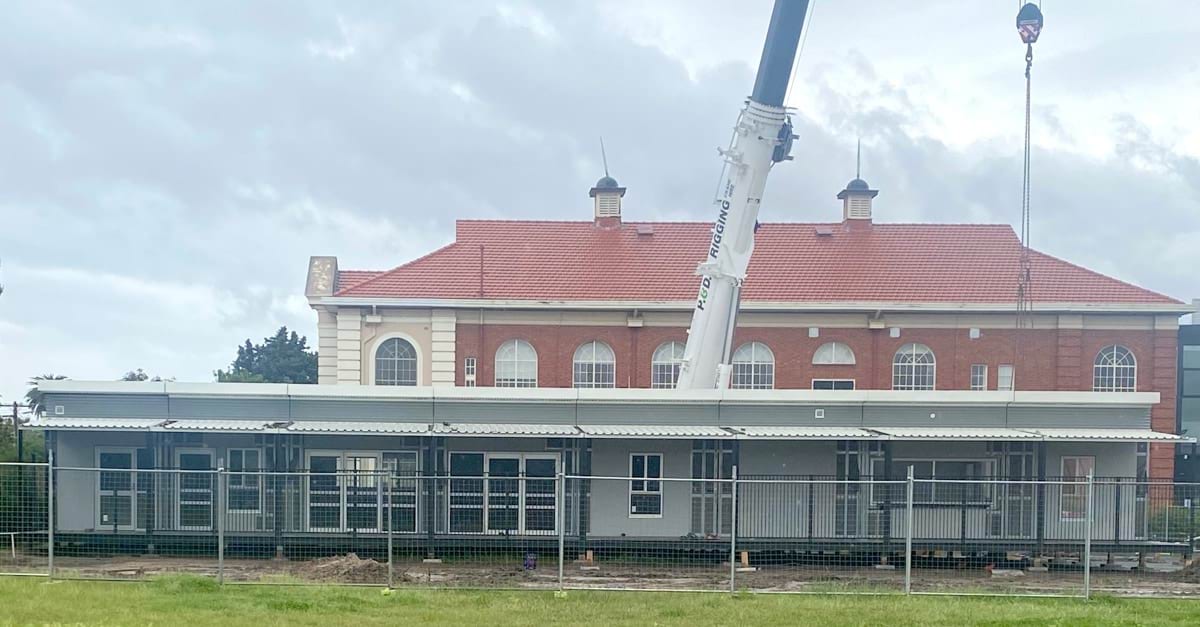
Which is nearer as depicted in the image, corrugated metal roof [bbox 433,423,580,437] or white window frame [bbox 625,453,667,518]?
corrugated metal roof [bbox 433,423,580,437]

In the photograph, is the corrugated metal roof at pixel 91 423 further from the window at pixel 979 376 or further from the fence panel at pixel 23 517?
the window at pixel 979 376

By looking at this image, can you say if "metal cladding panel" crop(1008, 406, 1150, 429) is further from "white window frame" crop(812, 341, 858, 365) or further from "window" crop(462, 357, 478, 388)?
"window" crop(462, 357, 478, 388)

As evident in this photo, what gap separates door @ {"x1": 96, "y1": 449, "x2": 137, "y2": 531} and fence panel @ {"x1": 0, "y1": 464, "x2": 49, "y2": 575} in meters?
1.31

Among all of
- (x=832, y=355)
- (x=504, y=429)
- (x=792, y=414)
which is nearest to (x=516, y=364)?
(x=832, y=355)

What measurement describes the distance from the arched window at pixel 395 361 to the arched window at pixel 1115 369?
2151 centimetres

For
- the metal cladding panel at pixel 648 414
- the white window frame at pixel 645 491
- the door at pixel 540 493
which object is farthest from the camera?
the white window frame at pixel 645 491

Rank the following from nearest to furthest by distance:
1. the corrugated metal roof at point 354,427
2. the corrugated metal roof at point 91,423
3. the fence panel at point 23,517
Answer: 1. the fence panel at point 23,517
2. the corrugated metal roof at point 91,423
3. the corrugated metal roof at point 354,427

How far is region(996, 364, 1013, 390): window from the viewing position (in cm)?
3444

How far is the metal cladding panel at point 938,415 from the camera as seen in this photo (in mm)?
21922

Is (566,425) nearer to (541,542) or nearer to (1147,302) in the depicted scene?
(541,542)

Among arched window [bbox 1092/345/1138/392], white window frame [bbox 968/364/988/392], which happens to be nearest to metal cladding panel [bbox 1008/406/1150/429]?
white window frame [bbox 968/364/988/392]

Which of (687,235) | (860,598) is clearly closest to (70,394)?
(860,598)

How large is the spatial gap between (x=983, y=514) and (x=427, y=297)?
18.5 meters

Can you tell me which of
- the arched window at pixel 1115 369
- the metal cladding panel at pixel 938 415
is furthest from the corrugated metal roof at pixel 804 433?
the arched window at pixel 1115 369
